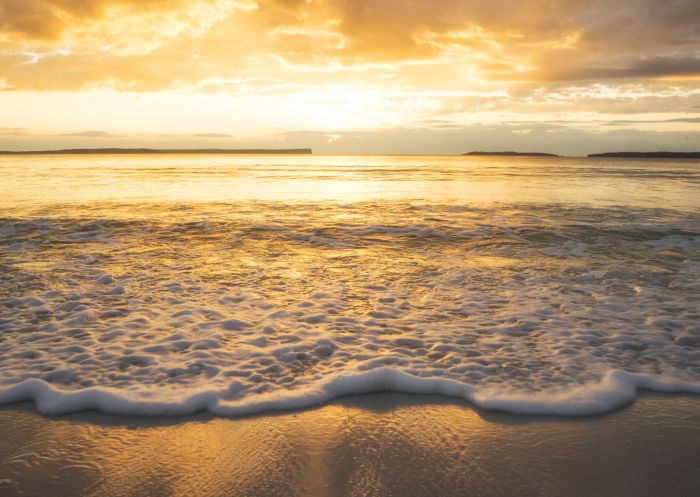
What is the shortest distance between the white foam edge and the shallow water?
2 cm

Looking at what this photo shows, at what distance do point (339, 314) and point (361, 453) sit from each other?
9.66 feet

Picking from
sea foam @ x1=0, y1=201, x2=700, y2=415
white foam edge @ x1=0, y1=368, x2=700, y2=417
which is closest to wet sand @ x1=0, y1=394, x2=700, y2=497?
white foam edge @ x1=0, y1=368, x2=700, y2=417

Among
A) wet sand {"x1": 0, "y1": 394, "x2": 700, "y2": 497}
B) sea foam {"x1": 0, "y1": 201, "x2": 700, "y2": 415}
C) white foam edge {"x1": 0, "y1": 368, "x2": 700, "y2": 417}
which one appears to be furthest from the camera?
sea foam {"x1": 0, "y1": 201, "x2": 700, "y2": 415}

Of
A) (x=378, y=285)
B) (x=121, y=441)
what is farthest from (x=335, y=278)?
(x=121, y=441)

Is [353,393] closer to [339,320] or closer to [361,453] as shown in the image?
[361,453]

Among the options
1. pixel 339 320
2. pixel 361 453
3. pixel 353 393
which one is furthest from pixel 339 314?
pixel 361 453

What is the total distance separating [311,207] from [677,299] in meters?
13.5

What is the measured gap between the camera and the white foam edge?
3762mm

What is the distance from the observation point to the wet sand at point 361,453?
2.82m

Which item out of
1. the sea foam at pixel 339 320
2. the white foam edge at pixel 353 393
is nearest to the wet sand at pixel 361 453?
the white foam edge at pixel 353 393

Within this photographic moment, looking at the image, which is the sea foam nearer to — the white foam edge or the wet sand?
the white foam edge

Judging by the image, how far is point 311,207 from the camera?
1842cm

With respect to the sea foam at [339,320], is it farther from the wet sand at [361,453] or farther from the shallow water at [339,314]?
the wet sand at [361,453]

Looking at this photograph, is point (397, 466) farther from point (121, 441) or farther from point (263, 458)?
point (121, 441)
